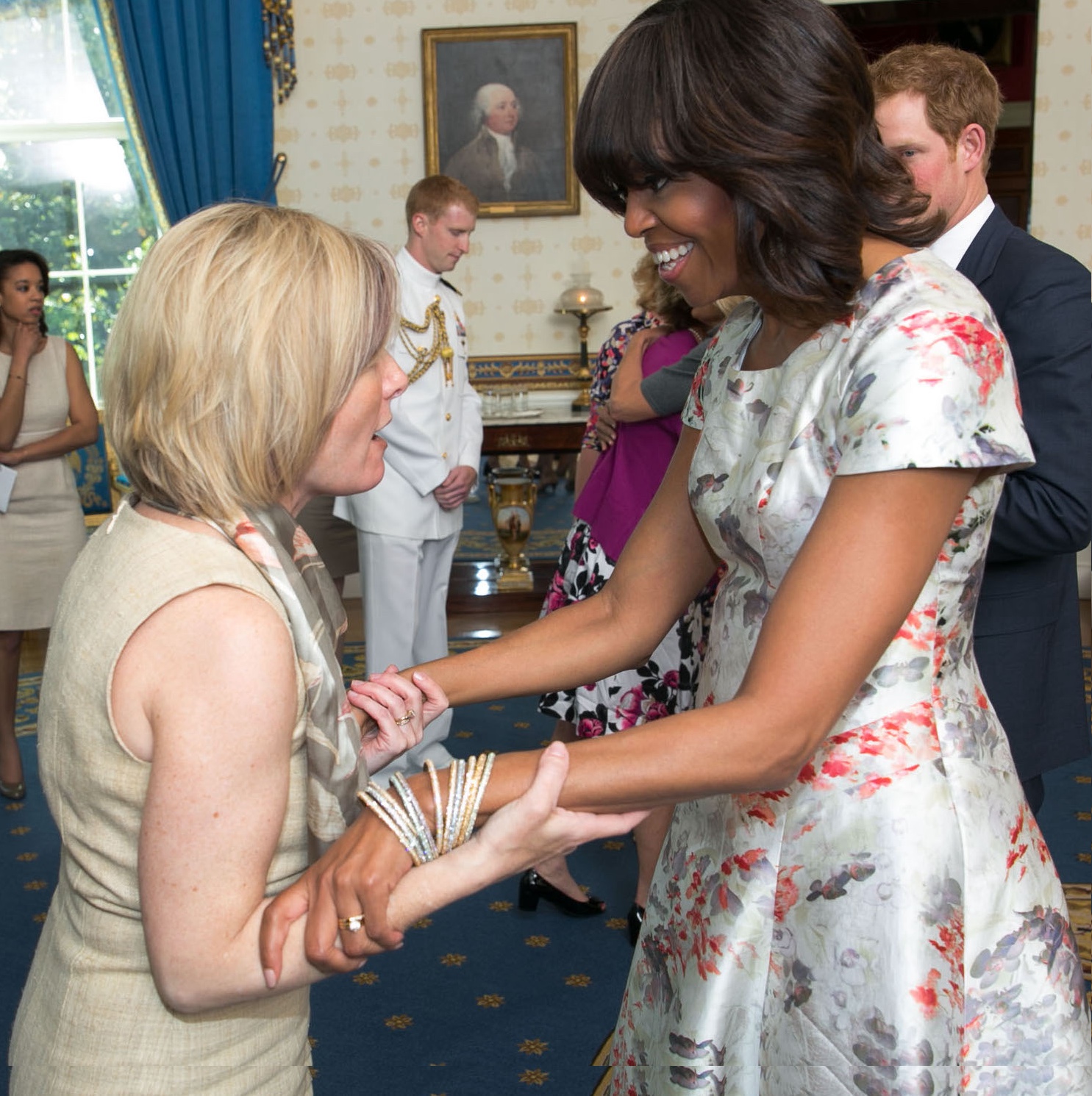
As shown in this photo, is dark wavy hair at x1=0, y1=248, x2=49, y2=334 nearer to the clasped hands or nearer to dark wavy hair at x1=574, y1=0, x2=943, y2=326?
dark wavy hair at x1=574, y1=0, x2=943, y2=326

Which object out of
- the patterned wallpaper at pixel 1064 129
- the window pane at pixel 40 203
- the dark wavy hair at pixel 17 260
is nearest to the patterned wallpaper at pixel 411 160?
the patterned wallpaper at pixel 1064 129

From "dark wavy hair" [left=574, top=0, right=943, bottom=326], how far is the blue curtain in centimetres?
641

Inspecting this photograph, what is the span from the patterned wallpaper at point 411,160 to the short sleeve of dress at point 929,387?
6.30m

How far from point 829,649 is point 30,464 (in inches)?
147

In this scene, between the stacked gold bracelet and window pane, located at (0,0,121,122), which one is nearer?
the stacked gold bracelet

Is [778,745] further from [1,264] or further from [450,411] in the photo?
[1,264]

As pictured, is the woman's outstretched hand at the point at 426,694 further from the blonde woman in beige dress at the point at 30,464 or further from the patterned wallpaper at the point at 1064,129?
the patterned wallpaper at the point at 1064,129

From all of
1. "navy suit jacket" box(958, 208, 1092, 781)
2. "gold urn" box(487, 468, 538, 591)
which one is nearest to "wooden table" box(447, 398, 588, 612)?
"gold urn" box(487, 468, 538, 591)

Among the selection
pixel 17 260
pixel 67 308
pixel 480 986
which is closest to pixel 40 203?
pixel 67 308

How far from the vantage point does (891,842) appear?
1.19 metres

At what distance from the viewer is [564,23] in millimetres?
7273

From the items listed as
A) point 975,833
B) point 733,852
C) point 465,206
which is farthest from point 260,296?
point 465,206

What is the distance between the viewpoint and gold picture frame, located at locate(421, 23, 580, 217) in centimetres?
732

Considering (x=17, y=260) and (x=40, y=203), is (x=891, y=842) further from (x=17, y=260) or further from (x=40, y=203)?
(x=40, y=203)
